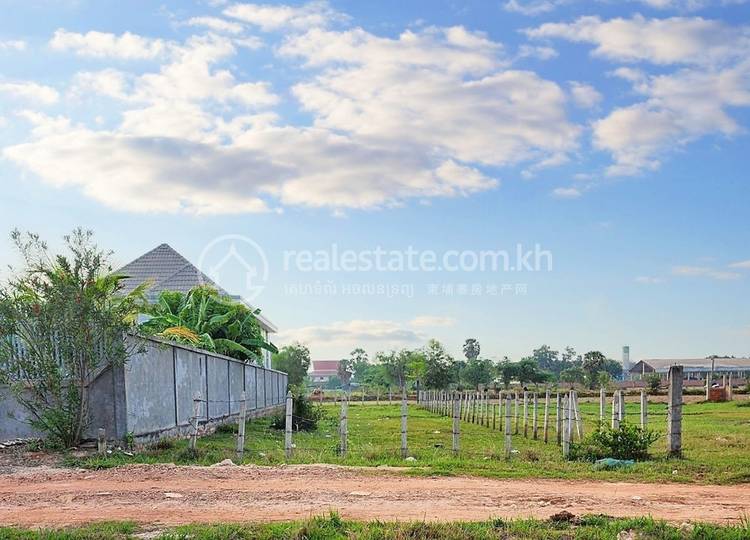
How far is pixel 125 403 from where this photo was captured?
611 inches

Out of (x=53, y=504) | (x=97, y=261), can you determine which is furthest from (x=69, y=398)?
(x=53, y=504)

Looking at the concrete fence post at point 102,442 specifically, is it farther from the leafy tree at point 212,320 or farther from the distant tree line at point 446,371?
the distant tree line at point 446,371

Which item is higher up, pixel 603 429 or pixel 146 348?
pixel 146 348

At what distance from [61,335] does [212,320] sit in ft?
39.2

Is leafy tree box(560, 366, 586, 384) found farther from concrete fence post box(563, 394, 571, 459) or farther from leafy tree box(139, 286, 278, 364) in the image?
concrete fence post box(563, 394, 571, 459)

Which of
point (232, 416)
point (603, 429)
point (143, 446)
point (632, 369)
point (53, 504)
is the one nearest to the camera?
point (53, 504)

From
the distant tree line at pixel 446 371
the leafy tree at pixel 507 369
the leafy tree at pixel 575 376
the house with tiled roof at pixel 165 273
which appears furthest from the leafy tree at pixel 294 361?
the house with tiled roof at pixel 165 273

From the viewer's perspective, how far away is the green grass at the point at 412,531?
27.0 feet

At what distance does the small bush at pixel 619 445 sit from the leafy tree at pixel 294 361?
226 feet

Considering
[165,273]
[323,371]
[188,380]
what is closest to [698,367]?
[323,371]

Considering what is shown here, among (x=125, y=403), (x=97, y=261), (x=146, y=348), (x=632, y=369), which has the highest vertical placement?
(x=97, y=261)

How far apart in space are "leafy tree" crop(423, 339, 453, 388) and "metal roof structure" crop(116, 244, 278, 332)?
36529mm

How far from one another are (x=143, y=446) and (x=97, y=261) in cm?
384

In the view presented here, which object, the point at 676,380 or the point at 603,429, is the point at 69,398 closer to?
the point at 603,429
